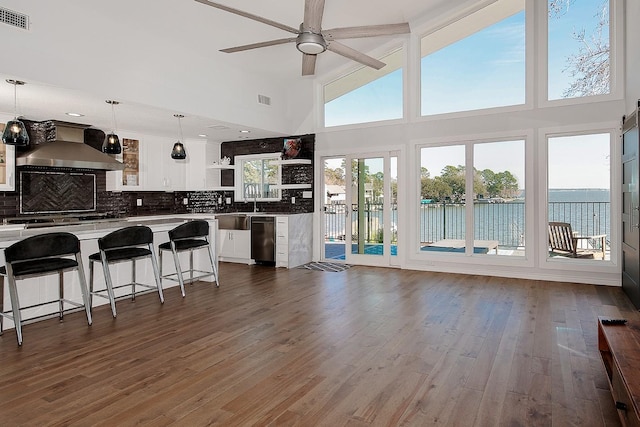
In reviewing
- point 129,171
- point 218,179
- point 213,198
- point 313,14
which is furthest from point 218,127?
point 313,14

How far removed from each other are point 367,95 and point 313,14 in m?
3.60

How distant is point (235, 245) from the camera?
24.7ft

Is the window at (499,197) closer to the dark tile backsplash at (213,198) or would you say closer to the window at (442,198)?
the window at (442,198)

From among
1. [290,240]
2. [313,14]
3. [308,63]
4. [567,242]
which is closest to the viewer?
[313,14]

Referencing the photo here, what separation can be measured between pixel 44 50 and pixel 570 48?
6.37 metres

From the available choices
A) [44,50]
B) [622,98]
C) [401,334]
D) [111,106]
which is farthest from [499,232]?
[44,50]

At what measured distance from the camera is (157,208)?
314 inches

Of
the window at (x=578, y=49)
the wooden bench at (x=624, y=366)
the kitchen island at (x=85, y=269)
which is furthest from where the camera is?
the window at (x=578, y=49)

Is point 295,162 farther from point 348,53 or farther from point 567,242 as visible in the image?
point 567,242

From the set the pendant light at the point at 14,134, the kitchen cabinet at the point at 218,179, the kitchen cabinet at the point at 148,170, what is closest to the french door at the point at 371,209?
the kitchen cabinet at the point at 218,179

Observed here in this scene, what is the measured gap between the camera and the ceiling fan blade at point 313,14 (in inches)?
139

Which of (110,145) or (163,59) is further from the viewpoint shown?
(163,59)

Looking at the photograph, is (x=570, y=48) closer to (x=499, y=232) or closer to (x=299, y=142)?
(x=499, y=232)

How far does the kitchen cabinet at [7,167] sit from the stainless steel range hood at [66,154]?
0.09 m
